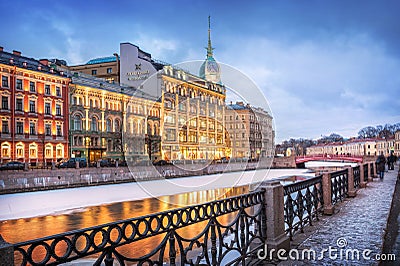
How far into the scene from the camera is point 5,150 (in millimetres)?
34344

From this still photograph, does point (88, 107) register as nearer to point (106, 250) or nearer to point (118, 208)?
point (118, 208)

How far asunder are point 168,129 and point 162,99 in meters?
5.49

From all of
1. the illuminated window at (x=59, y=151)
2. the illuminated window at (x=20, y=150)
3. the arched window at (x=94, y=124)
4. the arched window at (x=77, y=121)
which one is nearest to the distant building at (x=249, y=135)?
the illuminated window at (x=59, y=151)

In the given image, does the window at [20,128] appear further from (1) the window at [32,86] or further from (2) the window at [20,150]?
(1) the window at [32,86]

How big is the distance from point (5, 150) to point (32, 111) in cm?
526

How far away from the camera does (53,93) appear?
130 ft

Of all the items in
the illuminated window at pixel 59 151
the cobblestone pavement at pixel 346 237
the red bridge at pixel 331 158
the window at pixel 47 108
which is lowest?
the red bridge at pixel 331 158

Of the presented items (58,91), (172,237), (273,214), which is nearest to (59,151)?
(58,91)

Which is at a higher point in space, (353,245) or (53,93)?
(53,93)

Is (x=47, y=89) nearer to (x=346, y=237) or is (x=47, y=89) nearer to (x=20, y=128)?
(x=20, y=128)

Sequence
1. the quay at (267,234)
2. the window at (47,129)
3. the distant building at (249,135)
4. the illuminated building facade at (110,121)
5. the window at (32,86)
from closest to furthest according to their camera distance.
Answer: the quay at (267,234), the distant building at (249,135), the window at (32,86), the window at (47,129), the illuminated building facade at (110,121)

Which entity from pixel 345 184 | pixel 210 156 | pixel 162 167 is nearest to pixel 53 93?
pixel 162 167

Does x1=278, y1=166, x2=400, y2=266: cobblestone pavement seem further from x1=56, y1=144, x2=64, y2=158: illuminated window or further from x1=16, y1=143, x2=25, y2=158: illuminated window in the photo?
x1=56, y1=144, x2=64, y2=158: illuminated window

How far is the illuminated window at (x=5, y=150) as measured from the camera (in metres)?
34.0
